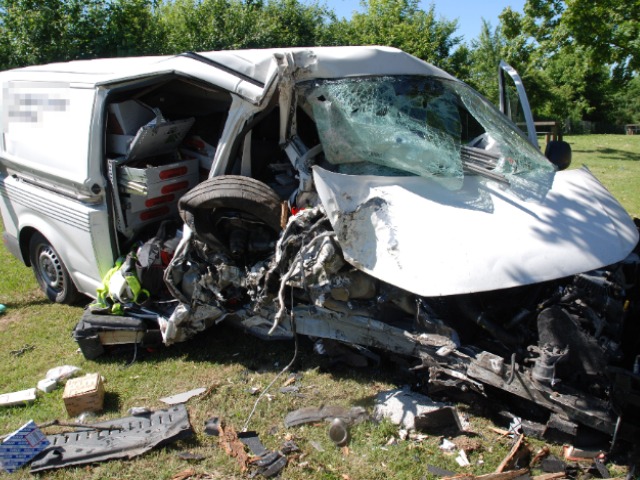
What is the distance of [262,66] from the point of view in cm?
389

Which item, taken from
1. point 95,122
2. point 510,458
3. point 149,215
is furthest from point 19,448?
point 510,458

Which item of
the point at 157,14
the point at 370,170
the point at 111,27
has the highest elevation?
the point at 157,14

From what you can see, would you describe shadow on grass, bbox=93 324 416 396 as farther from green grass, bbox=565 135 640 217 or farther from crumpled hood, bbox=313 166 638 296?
green grass, bbox=565 135 640 217

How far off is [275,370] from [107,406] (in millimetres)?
1217

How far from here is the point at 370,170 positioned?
3734mm

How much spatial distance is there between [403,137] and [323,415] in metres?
1.98

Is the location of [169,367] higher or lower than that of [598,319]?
lower

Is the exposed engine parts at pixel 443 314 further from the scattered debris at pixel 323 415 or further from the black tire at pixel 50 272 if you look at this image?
the black tire at pixel 50 272

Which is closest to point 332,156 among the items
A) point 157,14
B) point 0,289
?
point 0,289

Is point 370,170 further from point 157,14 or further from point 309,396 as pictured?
point 157,14

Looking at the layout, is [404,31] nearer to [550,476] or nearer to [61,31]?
[61,31]

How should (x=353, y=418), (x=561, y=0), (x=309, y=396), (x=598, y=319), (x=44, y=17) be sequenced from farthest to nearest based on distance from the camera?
(x=561, y=0), (x=44, y=17), (x=309, y=396), (x=353, y=418), (x=598, y=319)

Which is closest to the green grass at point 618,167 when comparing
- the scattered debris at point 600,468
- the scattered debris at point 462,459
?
the scattered debris at point 600,468

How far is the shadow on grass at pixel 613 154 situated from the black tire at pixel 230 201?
1543 centimetres
